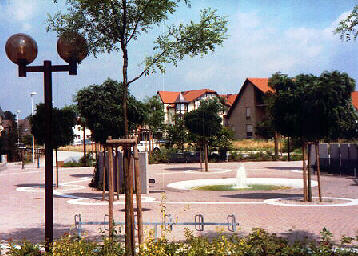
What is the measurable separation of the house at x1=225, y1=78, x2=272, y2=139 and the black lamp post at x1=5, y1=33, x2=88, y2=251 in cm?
5531

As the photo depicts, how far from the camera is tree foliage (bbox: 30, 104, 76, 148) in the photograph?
68.5ft

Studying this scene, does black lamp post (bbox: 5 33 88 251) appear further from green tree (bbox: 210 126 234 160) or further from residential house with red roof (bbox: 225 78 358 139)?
residential house with red roof (bbox: 225 78 358 139)

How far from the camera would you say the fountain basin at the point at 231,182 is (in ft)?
68.9

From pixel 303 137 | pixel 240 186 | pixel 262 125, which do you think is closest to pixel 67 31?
pixel 303 137

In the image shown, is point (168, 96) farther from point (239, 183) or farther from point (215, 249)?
point (215, 249)

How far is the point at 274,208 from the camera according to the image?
13.6 metres

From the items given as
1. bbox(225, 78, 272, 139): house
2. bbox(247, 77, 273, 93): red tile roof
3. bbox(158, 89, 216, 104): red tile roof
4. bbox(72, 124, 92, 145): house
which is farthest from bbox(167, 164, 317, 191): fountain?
bbox(158, 89, 216, 104): red tile roof

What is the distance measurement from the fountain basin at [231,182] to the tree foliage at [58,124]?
211 inches

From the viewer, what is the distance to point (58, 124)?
68.7ft

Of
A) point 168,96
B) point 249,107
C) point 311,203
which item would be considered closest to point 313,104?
point 311,203

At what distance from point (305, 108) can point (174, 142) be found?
2646 centimetres

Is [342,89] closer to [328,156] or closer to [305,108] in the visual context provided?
[305,108]

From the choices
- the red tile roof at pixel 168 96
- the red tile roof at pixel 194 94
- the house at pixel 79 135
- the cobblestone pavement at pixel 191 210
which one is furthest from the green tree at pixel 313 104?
the red tile roof at pixel 168 96

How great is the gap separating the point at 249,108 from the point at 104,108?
48.9 m
